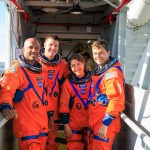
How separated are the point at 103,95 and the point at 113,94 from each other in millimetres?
235

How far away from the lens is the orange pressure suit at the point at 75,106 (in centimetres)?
322

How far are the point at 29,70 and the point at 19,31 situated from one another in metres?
2.38

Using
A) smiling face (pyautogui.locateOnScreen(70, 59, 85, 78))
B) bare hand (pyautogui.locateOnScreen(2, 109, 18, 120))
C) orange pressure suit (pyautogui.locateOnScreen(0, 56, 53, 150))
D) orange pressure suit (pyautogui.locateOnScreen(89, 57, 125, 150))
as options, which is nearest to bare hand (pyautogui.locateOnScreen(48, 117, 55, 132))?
orange pressure suit (pyautogui.locateOnScreen(0, 56, 53, 150))

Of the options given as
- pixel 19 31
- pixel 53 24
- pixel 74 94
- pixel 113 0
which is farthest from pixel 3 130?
pixel 53 24

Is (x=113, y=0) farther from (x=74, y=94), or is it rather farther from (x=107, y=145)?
(x=107, y=145)

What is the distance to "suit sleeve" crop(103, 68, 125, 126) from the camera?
8.84ft

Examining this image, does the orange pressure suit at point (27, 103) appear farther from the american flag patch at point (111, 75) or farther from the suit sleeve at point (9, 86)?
the american flag patch at point (111, 75)

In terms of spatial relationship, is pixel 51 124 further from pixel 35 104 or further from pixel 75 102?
pixel 35 104

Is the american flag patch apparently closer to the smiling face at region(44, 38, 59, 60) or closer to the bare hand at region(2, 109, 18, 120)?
the smiling face at region(44, 38, 59, 60)

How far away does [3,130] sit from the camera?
2939 millimetres

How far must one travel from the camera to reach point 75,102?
326 cm

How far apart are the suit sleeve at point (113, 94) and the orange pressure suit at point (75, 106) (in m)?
0.45

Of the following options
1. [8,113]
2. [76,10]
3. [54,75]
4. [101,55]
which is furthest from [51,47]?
[76,10]

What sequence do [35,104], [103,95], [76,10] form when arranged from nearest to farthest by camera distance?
[35,104]
[103,95]
[76,10]
